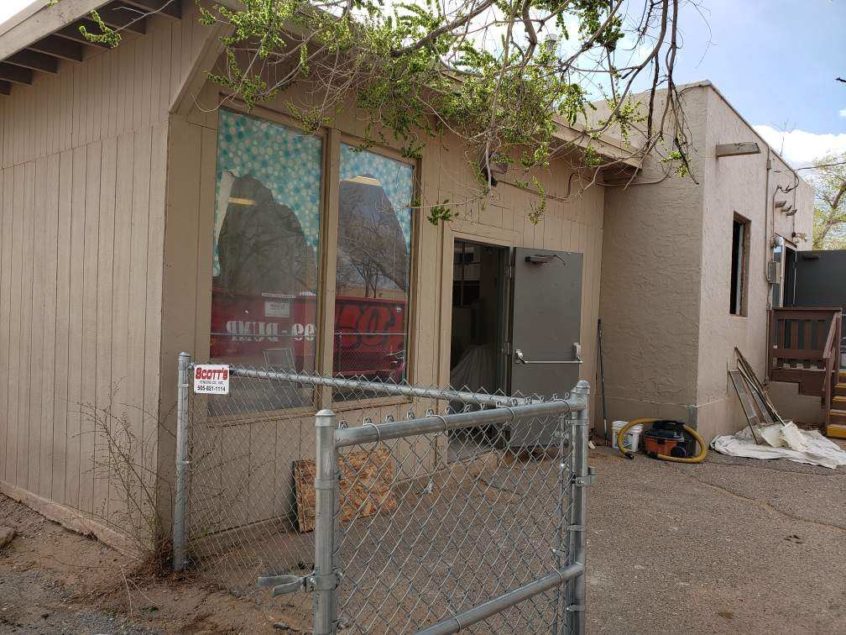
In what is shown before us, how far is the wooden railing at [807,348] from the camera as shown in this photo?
30.2 feet

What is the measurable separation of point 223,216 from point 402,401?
213 centimetres

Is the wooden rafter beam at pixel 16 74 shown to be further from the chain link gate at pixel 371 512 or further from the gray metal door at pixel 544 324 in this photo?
the gray metal door at pixel 544 324

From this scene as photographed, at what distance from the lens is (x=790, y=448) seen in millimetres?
7594

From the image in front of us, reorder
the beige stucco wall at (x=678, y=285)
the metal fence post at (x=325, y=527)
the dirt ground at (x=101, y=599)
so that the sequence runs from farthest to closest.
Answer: the beige stucco wall at (x=678, y=285)
the dirt ground at (x=101, y=599)
the metal fence post at (x=325, y=527)

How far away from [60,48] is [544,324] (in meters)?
4.85

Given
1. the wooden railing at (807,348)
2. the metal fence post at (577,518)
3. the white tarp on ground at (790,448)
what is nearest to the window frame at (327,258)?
the metal fence post at (577,518)

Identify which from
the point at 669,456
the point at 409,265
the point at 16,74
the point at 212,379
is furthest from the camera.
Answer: the point at 669,456

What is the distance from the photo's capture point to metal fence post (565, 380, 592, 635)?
2100mm

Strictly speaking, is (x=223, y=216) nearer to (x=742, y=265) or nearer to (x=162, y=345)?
(x=162, y=345)

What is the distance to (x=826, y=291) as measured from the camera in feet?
39.5

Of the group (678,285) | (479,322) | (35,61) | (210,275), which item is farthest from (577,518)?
(678,285)

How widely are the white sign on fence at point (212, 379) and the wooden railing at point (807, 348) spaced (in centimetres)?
868

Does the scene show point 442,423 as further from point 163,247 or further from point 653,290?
point 653,290

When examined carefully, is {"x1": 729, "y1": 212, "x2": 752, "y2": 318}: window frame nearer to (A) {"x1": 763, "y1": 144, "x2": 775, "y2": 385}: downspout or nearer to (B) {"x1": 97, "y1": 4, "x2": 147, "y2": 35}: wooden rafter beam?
(A) {"x1": 763, "y1": 144, "x2": 775, "y2": 385}: downspout
